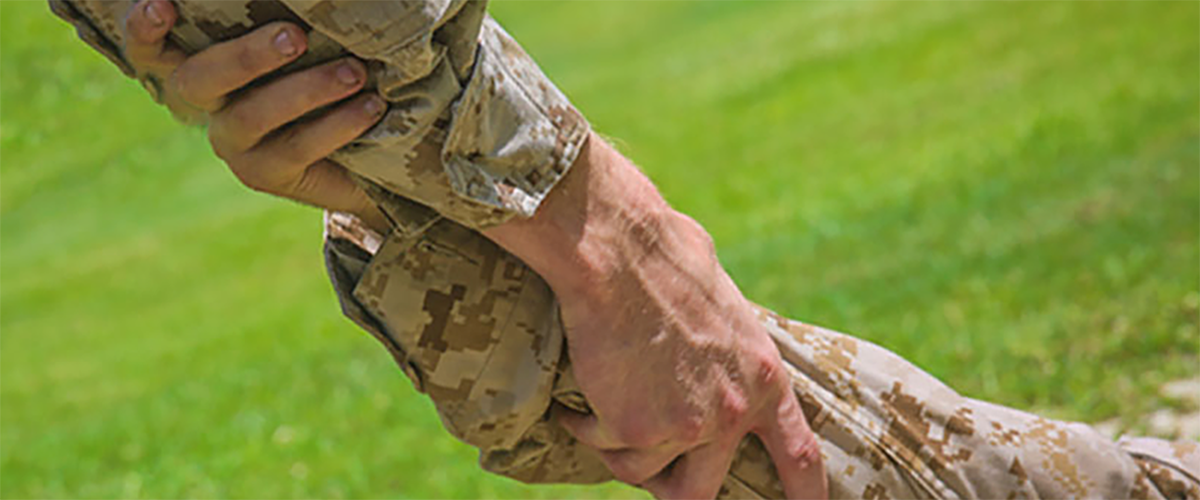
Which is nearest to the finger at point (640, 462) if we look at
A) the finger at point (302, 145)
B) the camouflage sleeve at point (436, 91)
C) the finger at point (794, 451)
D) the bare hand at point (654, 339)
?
the bare hand at point (654, 339)

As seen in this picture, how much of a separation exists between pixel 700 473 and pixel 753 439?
0.11m

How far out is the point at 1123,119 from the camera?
739 centimetres

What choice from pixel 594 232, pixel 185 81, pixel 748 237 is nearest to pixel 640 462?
pixel 594 232

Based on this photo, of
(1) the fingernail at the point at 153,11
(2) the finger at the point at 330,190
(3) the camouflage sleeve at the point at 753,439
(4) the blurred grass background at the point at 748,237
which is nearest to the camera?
(1) the fingernail at the point at 153,11

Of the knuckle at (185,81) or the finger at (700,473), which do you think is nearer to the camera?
the knuckle at (185,81)

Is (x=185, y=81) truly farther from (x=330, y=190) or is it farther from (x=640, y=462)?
(x=640, y=462)

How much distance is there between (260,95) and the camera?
4.97 ft

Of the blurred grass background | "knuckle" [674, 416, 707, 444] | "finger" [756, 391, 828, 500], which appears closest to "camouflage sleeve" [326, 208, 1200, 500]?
"finger" [756, 391, 828, 500]

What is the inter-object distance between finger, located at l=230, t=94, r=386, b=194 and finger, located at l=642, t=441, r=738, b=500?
0.67 meters

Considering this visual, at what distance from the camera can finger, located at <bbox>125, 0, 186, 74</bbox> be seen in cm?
147

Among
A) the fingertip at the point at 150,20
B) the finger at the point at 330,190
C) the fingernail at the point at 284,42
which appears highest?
the fingernail at the point at 284,42

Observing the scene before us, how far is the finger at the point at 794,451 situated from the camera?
1859 millimetres

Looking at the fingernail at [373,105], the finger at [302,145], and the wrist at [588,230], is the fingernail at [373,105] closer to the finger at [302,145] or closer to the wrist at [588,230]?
the finger at [302,145]

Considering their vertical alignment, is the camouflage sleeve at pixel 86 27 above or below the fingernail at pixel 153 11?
below
